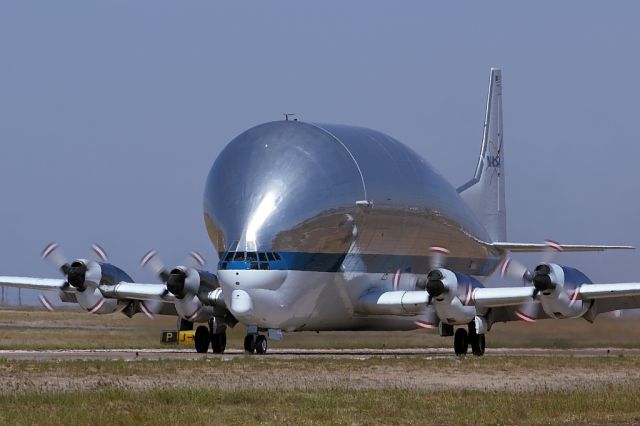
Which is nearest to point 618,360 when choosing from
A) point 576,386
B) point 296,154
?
point 576,386

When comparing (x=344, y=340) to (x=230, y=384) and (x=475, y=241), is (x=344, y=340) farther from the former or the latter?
(x=230, y=384)

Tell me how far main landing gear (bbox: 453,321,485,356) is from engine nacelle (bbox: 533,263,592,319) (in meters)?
2.56

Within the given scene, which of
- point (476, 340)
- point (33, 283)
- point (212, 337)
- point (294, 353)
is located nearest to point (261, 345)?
point (212, 337)

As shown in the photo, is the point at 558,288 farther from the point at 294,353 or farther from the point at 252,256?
the point at 294,353

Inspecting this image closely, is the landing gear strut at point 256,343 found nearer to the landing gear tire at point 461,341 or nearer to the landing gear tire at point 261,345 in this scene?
the landing gear tire at point 261,345

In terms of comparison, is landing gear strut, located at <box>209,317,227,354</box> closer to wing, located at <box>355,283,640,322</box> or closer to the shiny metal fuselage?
the shiny metal fuselage

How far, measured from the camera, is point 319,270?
41.4 m

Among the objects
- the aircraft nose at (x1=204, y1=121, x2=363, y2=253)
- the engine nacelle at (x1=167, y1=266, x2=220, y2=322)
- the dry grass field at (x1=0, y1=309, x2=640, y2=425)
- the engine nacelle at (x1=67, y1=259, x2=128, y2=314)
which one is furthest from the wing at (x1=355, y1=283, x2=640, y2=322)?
the engine nacelle at (x1=67, y1=259, x2=128, y2=314)

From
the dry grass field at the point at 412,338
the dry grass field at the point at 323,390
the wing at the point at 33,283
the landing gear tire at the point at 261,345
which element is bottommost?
the dry grass field at the point at 412,338

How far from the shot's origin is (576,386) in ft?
94.1

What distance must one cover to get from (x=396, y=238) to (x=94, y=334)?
51.4 ft

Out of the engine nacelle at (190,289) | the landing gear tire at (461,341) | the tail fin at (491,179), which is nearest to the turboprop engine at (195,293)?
the engine nacelle at (190,289)

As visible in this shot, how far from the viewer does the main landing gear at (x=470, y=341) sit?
135 feet

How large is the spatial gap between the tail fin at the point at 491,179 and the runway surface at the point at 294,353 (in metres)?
13.0
